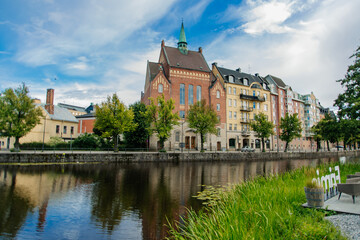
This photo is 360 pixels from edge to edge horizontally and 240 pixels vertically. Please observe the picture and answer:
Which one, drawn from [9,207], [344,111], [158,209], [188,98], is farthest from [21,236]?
[188,98]

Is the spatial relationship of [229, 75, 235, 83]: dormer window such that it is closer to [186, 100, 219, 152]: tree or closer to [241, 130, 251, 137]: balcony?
[241, 130, 251, 137]: balcony

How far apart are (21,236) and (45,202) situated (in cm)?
429

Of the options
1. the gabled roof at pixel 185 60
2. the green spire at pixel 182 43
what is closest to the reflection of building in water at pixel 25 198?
the gabled roof at pixel 185 60

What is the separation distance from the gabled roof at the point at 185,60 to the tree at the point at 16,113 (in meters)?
29.8

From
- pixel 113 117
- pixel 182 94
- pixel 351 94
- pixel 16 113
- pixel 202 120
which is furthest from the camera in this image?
pixel 182 94

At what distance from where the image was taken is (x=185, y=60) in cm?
5609

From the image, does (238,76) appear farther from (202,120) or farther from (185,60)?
(202,120)

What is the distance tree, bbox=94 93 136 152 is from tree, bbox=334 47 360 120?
28.3 meters

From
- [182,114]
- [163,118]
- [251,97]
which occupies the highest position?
[251,97]

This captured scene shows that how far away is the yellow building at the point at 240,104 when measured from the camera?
193ft

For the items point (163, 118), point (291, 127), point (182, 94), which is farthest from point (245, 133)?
point (163, 118)

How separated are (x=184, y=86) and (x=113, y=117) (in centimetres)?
2216

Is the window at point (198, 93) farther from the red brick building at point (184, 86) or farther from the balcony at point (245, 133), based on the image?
the balcony at point (245, 133)

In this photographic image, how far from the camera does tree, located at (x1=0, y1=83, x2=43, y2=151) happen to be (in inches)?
1211
